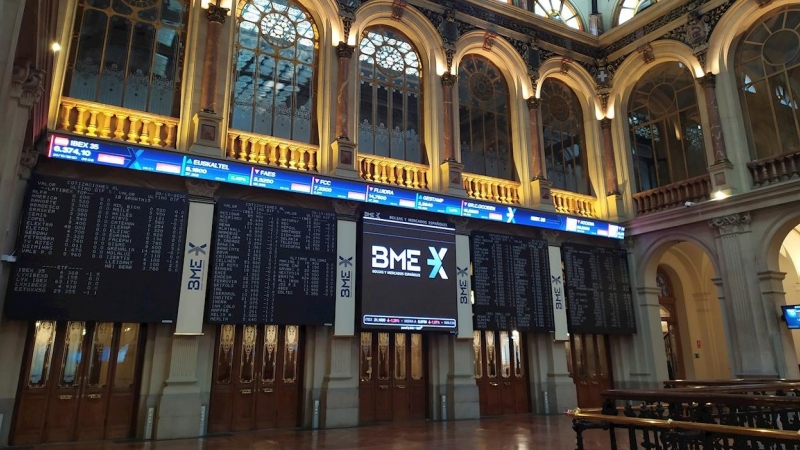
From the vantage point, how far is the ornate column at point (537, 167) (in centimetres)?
1271

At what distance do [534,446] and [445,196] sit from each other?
5270mm

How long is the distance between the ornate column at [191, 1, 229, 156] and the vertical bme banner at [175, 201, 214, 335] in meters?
1.06

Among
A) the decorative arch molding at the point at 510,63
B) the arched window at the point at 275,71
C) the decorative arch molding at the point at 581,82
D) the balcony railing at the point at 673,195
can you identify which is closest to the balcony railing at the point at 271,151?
the arched window at the point at 275,71

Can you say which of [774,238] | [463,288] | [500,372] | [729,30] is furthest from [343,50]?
[774,238]

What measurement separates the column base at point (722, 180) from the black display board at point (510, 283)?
3.94 metres

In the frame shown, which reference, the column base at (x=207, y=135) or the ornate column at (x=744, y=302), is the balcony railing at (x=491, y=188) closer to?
the ornate column at (x=744, y=302)

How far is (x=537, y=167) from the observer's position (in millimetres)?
13039

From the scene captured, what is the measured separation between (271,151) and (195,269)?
266 centimetres

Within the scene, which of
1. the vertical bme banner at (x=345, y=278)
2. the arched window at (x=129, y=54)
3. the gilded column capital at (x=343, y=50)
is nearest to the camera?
the arched window at (x=129, y=54)

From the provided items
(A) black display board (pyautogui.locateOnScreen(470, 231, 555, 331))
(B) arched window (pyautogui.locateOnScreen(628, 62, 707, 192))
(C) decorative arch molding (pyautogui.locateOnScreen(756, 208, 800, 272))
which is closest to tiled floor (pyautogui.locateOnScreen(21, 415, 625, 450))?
(A) black display board (pyautogui.locateOnScreen(470, 231, 555, 331))

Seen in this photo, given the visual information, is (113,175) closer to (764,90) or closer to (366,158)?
(366,158)

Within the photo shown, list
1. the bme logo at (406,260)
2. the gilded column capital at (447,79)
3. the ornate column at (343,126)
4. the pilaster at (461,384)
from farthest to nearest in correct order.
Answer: the gilded column capital at (447,79), the pilaster at (461,384), the ornate column at (343,126), the bme logo at (406,260)

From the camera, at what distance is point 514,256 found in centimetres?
1198

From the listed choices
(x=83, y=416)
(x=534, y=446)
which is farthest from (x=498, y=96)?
(x=83, y=416)
